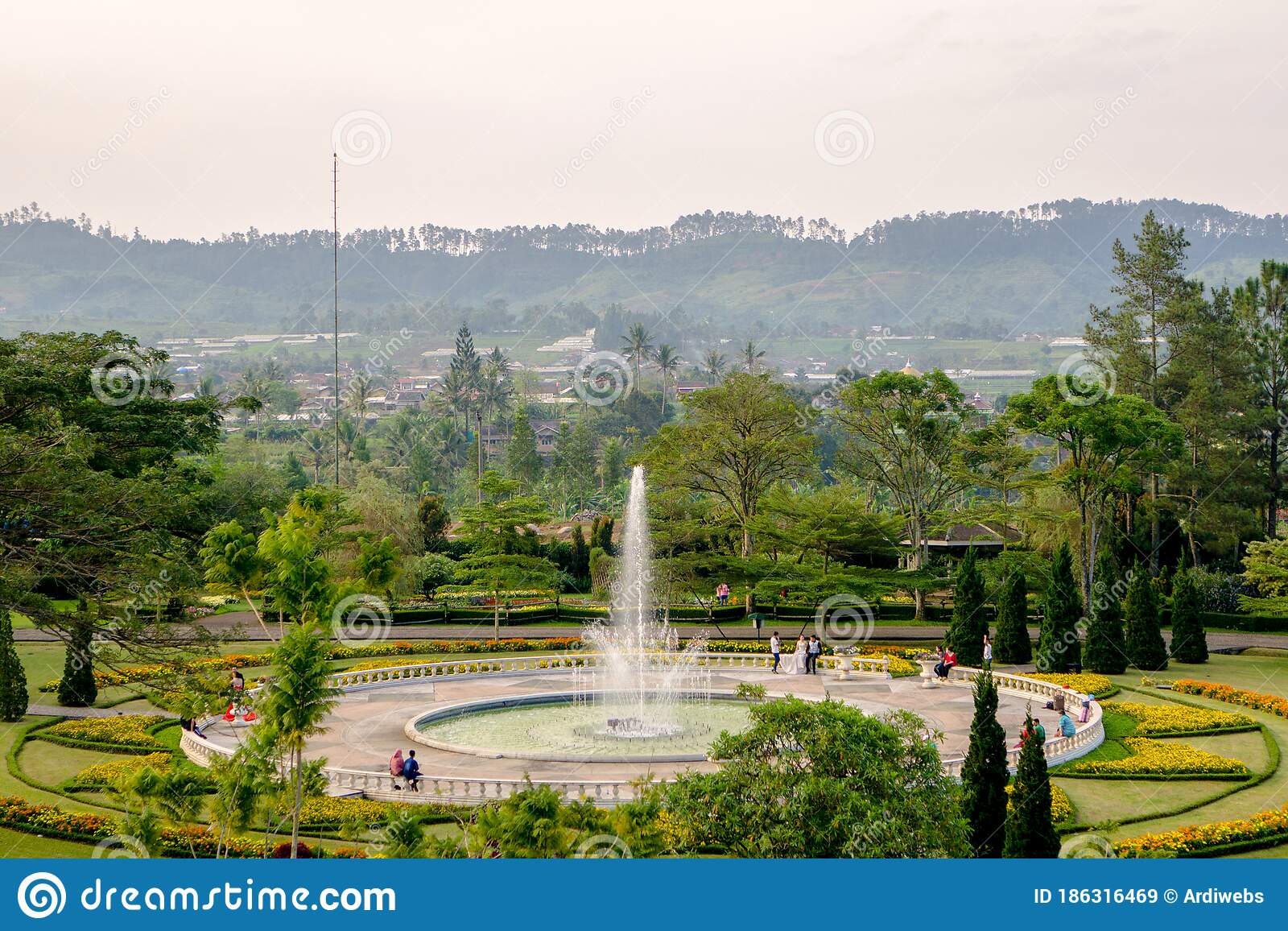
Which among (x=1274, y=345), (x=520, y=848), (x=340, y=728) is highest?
(x=1274, y=345)

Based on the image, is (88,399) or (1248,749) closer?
(1248,749)

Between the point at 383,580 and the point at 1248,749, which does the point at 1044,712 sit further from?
the point at 383,580

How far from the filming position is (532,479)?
108 metres

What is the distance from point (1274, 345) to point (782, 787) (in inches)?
2227

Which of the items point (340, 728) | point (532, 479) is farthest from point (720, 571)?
point (532, 479)

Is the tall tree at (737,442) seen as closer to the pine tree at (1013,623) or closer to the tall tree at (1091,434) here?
the tall tree at (1091,434)

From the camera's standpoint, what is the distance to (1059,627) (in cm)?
4081

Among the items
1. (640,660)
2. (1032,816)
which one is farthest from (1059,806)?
(640,660)

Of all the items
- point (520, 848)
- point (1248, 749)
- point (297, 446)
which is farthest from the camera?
point (297, 446)

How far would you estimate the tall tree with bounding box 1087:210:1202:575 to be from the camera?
68.8 meters

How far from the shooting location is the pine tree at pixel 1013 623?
42812 mm

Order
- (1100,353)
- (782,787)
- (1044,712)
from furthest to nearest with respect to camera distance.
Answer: (1100,353), (1044,712), (782,787)

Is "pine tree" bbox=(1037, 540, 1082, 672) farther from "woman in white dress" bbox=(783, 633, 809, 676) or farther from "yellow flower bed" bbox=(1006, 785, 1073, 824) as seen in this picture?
"yellow flower bed" bbox=(1006, 785, 1073, 824)

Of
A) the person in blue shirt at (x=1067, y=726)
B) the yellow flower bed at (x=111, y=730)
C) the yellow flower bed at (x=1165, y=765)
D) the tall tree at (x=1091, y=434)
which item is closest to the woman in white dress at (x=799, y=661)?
the person in blue shirt at (x=1067, y=726)
